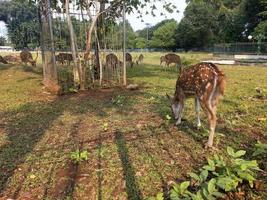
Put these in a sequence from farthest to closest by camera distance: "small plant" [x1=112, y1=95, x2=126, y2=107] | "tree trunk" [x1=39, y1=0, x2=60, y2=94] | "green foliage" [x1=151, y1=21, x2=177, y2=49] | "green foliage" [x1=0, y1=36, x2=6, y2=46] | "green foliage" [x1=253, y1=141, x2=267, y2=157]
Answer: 1. "green foliage" [x1=151, y1=21, x2=177, y2=49]
2. "green foliage" [x1=0, y1=36, x2=6, y2=46]
3. "tree trunk" [x1=39, y1=0, x2=60, y2=94]
4. "small plant" [x1=112, y1=95, x2=126, y2=107]
5. "green foliage" [x1=253, y1=141, x2=267, y2=157]

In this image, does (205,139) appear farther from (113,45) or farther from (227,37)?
(227,37)

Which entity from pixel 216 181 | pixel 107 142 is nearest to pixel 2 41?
pixel 107 142

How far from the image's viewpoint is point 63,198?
13.0 feet

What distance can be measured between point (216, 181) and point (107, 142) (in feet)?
8.47

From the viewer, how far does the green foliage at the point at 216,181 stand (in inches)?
134

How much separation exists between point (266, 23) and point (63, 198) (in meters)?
40.7

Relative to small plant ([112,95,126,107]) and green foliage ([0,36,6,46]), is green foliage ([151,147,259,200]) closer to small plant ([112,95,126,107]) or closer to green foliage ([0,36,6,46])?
small plant ([112,95,126,107])

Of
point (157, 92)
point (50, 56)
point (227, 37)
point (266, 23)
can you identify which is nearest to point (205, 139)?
point (157, 92)

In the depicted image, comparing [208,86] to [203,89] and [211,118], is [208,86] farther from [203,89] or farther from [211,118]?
[211,118]

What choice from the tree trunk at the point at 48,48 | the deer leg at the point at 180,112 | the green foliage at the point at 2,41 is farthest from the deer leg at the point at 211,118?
the green foliage at the point at 2,41

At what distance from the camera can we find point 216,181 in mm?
3594

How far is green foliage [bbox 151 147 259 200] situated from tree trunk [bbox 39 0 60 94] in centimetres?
760

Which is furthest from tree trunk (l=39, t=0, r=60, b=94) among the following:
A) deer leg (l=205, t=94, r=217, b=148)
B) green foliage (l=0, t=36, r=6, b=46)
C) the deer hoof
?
green foliage (l=0, t=36, r=6, b=46)

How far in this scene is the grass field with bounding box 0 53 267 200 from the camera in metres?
4.29
